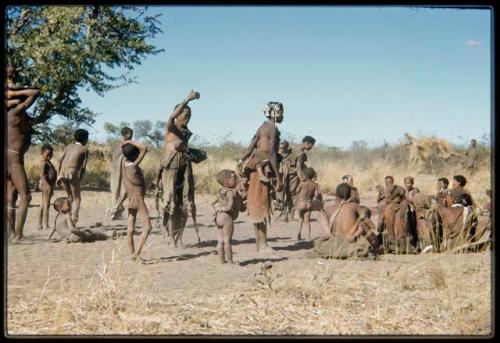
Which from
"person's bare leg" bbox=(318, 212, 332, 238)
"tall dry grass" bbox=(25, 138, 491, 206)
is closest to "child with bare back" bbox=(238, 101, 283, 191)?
"person's bare leg" bbox=(318, 212, 332, 238)

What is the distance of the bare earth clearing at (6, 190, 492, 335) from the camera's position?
4.91 meters

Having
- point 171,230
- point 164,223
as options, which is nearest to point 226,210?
point 171,230

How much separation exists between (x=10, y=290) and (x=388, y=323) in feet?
10.6

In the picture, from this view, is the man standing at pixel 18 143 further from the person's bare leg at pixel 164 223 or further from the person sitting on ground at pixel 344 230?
the person sitting on ground at pixel 344 230

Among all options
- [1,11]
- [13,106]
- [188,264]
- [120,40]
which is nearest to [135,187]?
[188,264]

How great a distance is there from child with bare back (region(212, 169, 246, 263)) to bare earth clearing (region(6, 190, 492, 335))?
211mm

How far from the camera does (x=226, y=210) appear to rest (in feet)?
22.0

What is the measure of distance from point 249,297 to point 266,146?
2682 millimetres

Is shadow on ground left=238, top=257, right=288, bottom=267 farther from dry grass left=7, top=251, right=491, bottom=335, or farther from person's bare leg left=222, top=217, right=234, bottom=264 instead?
dry grass left=7, top=251, right=491, bottom=335

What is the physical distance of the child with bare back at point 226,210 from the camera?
Result: 6.73 metres

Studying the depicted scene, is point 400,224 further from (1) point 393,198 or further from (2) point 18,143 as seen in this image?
(2) point 18,143

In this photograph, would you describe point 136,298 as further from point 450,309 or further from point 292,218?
point 292,218

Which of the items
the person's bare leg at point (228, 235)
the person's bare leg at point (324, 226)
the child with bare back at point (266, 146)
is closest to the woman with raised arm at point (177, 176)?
the child with bare back at point (266, 146)

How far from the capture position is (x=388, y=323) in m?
5.00
